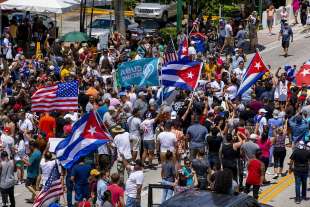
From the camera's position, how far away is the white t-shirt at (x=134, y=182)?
19.1 metres

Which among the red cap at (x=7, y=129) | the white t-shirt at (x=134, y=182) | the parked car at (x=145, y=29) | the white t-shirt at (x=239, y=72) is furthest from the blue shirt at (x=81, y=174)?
the parked car at (x=145, y=29)

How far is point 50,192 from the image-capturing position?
18281 millimetres

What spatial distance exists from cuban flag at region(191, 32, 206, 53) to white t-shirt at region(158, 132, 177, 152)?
14.9 meters

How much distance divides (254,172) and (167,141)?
2437mm

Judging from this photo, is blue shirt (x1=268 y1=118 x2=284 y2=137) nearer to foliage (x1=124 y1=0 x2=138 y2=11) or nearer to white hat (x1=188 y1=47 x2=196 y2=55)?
white hat (x1=188 y1=47 x2=196 y2=55)

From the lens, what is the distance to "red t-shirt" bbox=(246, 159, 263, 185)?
21016mm

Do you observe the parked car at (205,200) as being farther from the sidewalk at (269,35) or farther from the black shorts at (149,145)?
the sidewalk at (269,35)

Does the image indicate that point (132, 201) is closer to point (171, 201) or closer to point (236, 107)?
point (171, 201)

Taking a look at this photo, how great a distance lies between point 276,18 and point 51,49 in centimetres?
1527

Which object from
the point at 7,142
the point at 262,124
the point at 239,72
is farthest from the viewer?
the point at 239,72

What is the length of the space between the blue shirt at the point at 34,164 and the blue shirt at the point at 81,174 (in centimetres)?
168

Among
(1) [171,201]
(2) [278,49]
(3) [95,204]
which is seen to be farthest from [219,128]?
(2) [278,49]

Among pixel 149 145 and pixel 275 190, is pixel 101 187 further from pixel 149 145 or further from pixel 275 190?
pixel 275 190

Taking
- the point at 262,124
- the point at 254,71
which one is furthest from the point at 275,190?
the point at 254,71
